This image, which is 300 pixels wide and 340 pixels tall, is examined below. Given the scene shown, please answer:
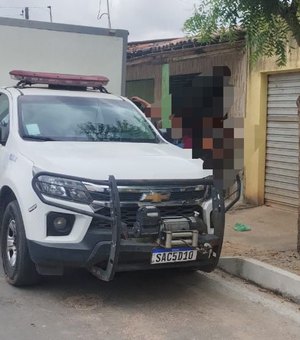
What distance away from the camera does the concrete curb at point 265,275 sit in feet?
17.4

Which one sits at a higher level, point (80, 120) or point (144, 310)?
point (80, 120)

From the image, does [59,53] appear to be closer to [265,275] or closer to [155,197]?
[155,197]

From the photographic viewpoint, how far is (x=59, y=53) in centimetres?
844

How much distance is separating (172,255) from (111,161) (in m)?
0.97

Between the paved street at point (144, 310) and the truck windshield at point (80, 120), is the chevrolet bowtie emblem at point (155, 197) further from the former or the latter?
the truck windshield at point (80, 120)

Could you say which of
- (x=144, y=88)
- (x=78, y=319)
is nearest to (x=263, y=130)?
(x=144, y=88)

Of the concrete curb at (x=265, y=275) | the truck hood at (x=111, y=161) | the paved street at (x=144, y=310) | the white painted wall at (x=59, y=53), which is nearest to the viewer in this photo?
the paved street at (x=144, y=310)

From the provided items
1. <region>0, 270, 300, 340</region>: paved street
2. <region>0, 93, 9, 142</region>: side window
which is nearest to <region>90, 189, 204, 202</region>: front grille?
<region>0, 270, 300, 340</region>: paved street

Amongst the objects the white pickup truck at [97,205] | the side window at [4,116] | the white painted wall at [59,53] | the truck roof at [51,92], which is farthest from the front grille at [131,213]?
the white painted wall at [59,53]

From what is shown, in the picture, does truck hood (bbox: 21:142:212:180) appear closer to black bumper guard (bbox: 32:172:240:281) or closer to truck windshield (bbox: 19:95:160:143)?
black bumper guard (bbox: 32:172:240:281)

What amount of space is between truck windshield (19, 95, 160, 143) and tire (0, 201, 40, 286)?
83cm

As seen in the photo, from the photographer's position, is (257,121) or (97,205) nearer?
(97,205)

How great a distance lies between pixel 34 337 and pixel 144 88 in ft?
30.9

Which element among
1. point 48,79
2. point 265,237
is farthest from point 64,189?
point 265,237
